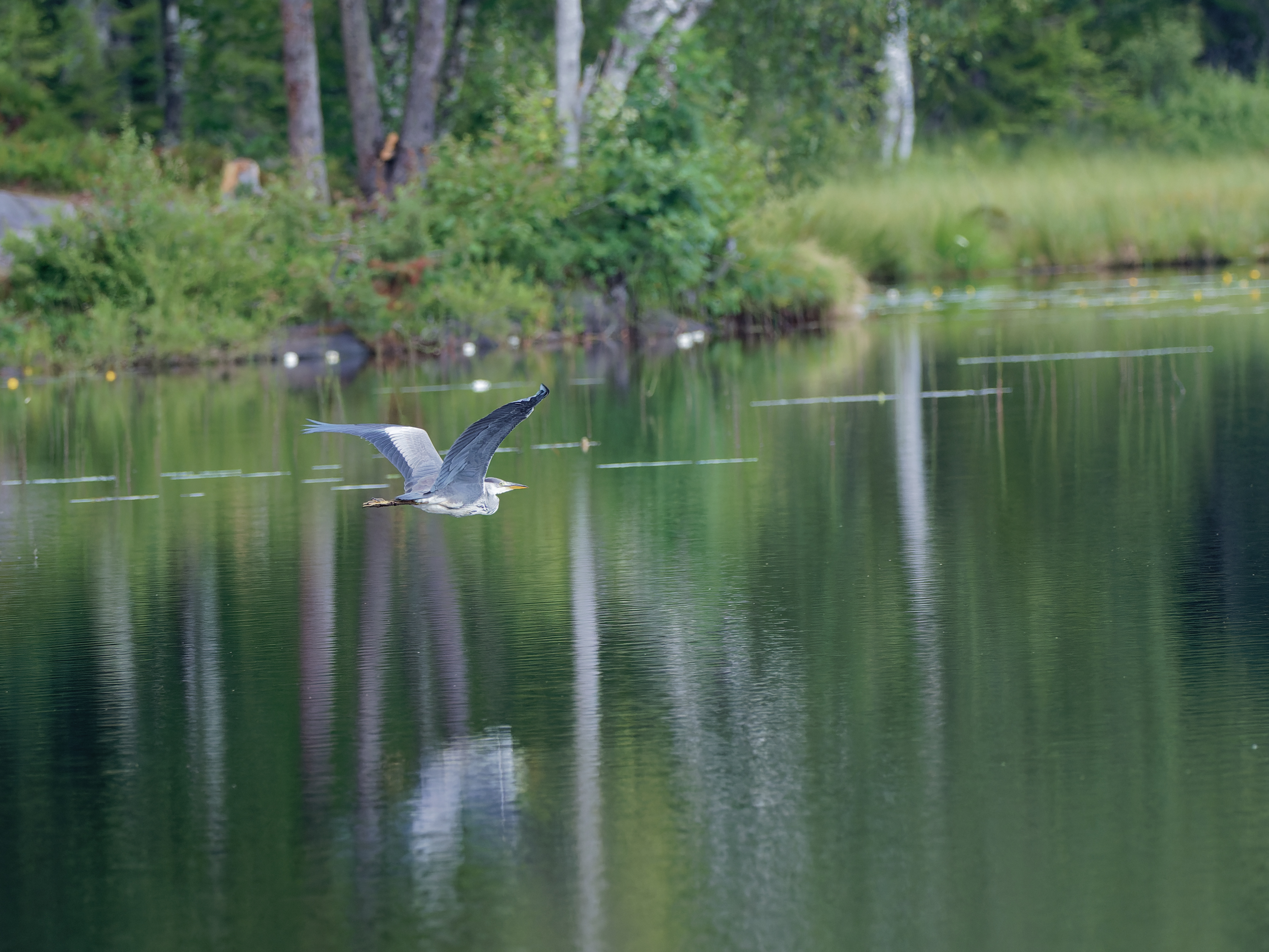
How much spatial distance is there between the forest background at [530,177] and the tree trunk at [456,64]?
0.22ft

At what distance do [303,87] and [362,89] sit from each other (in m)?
1.15

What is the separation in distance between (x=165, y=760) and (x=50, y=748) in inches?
16.3

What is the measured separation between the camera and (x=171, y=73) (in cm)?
3222

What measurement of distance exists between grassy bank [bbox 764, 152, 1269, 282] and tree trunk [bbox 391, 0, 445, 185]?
712 cm

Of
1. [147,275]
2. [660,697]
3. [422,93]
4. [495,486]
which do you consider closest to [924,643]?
[660,697]

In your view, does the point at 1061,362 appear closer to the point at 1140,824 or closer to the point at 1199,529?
the point at 1199,529

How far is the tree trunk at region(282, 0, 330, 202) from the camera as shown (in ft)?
79.8

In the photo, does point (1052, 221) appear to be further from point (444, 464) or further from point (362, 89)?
point (444, 464)

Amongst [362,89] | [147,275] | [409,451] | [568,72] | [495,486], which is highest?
[362,89]

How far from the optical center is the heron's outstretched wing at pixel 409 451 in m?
7.40

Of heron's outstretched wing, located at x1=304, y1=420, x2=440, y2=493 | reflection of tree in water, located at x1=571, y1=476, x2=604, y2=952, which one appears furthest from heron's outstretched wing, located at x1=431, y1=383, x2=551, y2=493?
reflection of tree in water, located at x1=571, y1=476, x2=604, y2=952

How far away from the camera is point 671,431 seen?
13.9 m

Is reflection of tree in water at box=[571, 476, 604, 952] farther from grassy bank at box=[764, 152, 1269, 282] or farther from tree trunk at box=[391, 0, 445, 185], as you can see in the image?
grassy bank at box=[764, 152, 1269, 282]

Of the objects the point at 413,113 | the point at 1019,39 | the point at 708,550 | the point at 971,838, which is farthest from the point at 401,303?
the point at 1019,39
